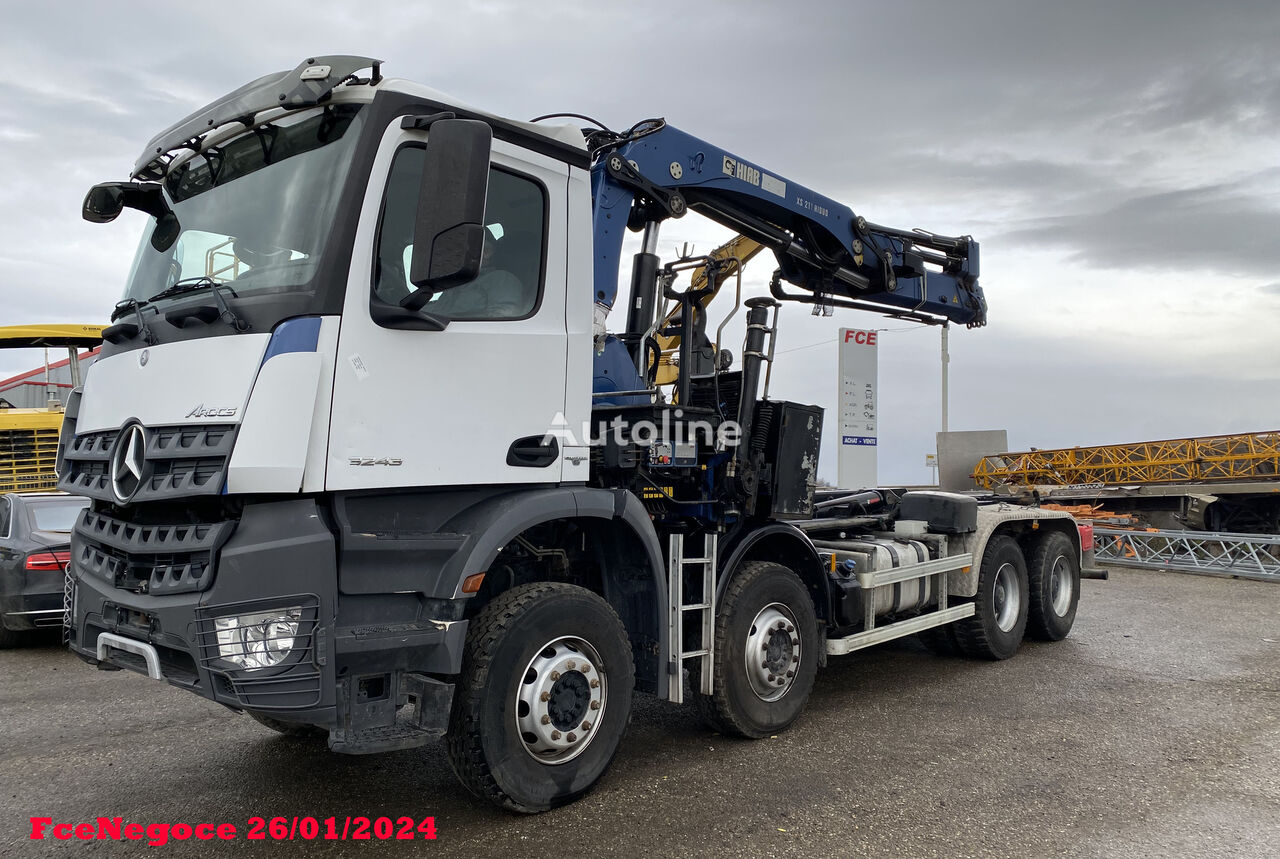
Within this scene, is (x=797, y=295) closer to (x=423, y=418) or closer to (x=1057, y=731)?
(x=1057, y=731)

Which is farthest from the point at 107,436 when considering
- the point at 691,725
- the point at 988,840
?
the point at 988,840

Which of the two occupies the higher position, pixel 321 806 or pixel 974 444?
pixel 974 444

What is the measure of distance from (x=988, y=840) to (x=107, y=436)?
4269 millimetres

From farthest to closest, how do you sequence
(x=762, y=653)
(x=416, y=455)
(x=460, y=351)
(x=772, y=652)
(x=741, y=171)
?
(x=741, y=171)
(x=772, y=652)
(x=762, y=653)
(x=460, y=351)
(x=416, y=455)

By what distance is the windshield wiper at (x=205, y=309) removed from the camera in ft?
11.5

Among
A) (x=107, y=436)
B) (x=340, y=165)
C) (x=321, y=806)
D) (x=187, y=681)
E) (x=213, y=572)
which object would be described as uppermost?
(x=340, y=165)

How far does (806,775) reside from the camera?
469 centimetres

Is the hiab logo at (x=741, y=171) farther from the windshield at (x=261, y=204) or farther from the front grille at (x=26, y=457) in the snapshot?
the front grille at (x=26, y=457)

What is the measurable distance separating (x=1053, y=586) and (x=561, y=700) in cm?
620

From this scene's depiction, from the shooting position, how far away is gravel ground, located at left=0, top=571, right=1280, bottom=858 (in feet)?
12.8

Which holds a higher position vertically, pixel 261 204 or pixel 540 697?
pixel 261 204

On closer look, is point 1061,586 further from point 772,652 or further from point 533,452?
point 533,452

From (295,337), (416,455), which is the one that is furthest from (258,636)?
(295,337)

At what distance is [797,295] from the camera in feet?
25.1
